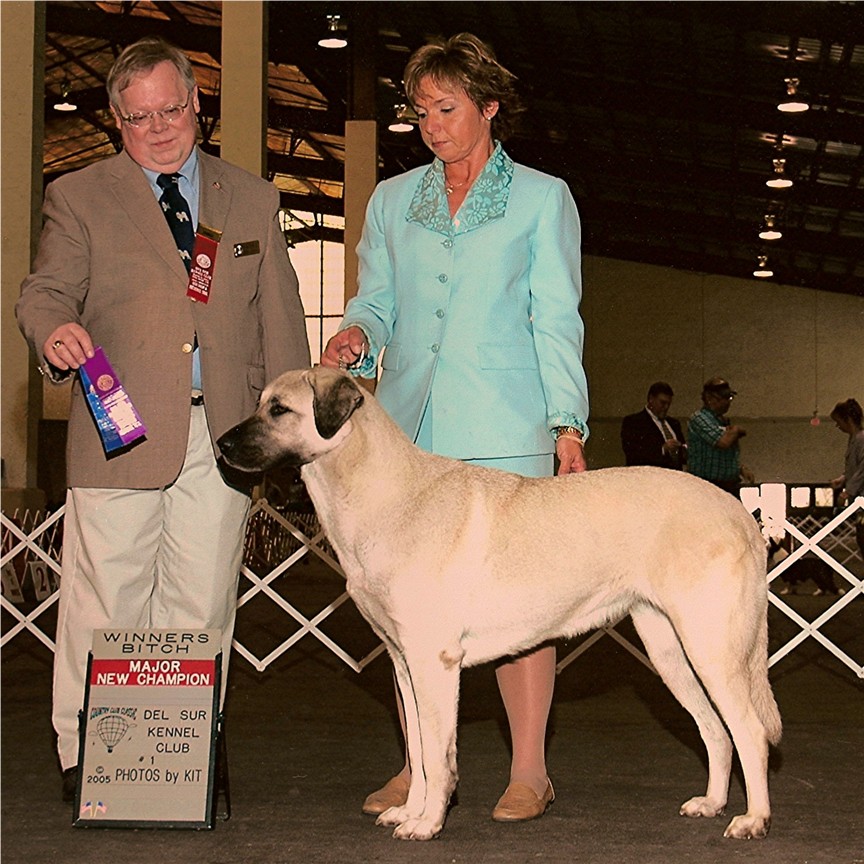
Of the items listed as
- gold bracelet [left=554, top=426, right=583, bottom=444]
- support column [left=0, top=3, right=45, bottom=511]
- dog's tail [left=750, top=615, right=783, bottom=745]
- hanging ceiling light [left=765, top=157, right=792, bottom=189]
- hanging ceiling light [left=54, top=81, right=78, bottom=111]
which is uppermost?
hanging ceiling light [left=54, top=81, right=78, bottom=111]

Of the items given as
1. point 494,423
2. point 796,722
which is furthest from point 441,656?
point 796,722

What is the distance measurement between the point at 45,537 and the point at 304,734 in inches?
319

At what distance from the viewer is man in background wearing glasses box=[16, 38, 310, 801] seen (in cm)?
347

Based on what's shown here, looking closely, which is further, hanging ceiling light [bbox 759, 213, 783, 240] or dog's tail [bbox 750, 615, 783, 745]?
hanging ceiling light [bbox 759, 213, 783, 240]

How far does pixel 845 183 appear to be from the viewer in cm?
1988

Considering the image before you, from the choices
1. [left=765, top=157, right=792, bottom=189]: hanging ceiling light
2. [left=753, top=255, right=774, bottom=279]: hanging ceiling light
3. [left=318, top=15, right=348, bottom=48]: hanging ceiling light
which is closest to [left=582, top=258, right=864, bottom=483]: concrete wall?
[left=753, top=255, right=774, bottom=279]: hanging ceiling light

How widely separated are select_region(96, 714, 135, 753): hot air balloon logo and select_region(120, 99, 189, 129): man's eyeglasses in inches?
66.6

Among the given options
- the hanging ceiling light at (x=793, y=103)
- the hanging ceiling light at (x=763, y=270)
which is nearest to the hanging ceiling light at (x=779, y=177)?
the hanging ceiling light at (x=793, y=103)

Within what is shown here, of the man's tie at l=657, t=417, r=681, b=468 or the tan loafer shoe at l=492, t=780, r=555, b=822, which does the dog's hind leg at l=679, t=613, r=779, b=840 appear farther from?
the man's tie at l=657, t=417, r=681, b=468

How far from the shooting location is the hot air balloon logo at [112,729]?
136 inches

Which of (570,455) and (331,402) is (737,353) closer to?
(570,455)

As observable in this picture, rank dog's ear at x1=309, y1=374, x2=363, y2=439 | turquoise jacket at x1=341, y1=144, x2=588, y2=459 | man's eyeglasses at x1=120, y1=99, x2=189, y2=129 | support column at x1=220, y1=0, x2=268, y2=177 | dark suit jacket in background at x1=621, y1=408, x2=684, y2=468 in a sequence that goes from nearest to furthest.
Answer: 1. dog's ear at x1=309, y1=374, x2=363, y2=439
2. man's eyeglasses at x1=120, y1=99, x2=189, y2=129
3. turquoise jacket at x1=341, y1=144, x2=588, y2=459
4. dark suit jacket in background at x1=621, y1=408, x2=684, y2=468
5. support column at x1=220, y1=0, x2=268, y2=177

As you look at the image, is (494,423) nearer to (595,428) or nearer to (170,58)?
(170,58)

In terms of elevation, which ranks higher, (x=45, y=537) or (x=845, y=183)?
(x=845, y=183)
